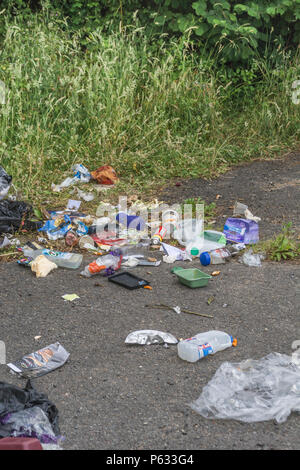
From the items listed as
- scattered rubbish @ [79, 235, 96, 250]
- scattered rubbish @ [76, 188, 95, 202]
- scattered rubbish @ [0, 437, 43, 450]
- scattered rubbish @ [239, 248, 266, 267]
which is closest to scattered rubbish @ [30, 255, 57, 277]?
scattered rubbish @ [79, 235, 96, 250]

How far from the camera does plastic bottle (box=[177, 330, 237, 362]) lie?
9.87 ft

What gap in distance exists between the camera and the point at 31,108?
19.7ft

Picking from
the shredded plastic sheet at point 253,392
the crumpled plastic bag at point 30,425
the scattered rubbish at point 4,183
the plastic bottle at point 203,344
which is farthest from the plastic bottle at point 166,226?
the crumpled plastic bag at point 30,425

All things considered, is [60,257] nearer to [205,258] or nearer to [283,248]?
[205,258]

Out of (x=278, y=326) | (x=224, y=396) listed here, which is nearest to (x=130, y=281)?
(x=278, y=326)

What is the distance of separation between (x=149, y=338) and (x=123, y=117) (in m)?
3.47

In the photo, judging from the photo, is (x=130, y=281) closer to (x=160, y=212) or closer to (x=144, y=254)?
(x=144, y=254)

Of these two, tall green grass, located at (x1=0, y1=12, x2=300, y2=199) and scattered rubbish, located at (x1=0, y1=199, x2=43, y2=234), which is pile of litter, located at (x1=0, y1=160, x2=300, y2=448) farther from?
tall green grass, located at (x1=0, y1=12, x2=300, y2=199)

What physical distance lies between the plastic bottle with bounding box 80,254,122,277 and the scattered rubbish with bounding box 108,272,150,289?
120mm

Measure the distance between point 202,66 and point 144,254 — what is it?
11.2ft

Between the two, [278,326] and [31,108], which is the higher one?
[31,108]

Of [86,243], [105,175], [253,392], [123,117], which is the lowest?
[86,243]

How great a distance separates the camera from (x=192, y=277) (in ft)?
12.9

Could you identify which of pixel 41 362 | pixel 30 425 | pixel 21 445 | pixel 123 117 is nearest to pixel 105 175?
pixel 123 117
